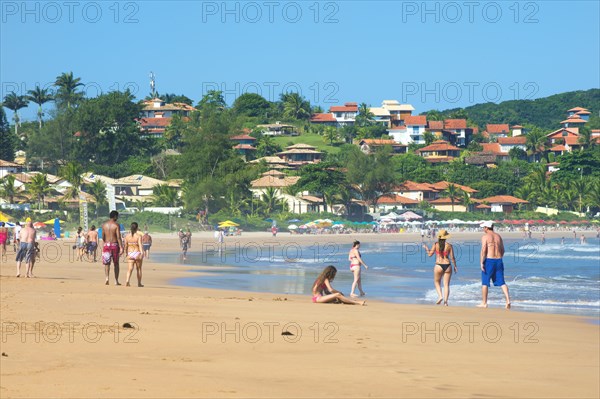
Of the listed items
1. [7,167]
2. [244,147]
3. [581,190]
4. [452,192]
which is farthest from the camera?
[244,147]

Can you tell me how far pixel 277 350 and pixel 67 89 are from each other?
4004 inches

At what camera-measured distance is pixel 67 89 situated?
105438 mm

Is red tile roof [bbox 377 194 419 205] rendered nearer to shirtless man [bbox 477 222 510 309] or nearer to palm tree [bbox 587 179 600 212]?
palm tree [bbox 587 179 600 212]

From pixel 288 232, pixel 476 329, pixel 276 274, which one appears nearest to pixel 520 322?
pixel 476 329

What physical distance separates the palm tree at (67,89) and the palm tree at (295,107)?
117 feet

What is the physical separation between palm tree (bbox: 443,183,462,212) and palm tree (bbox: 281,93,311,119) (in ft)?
150

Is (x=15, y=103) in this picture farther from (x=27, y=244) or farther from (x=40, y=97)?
(x=27, y=244)

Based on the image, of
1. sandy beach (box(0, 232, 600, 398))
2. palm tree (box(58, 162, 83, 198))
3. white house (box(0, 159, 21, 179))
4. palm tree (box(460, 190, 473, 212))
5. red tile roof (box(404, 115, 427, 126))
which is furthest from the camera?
red tile roof (box(404, 115, 427, 126))

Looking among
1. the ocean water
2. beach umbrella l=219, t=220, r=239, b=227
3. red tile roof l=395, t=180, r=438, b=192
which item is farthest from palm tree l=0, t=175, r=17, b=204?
red tile roof l=395, t=180, r=438, b=192

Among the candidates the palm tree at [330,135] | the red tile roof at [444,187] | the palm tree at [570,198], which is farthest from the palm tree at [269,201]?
the palm tree at [330,135]

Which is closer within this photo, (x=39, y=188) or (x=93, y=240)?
(x=93, y=240)

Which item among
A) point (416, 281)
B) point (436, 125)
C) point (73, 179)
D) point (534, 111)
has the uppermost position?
point (534, 111)

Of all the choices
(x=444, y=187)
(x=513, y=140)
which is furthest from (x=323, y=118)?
(x=444, y=187)

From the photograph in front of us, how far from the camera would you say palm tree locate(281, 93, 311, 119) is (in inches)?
5271
